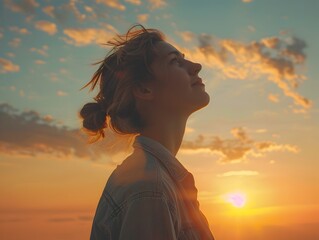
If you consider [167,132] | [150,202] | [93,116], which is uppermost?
[93,116]

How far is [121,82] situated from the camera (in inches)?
159

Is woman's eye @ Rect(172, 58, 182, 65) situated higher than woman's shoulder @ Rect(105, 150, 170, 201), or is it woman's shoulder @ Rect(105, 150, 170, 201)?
woman's eye @ Rect(172, 58, 182, 65)

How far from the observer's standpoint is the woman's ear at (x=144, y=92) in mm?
3924

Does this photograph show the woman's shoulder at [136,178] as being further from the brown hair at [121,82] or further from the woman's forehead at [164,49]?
the woman's forehead at [164,49]

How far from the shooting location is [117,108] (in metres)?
3.95

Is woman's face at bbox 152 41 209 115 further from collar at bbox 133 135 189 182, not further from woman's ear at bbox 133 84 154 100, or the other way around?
collar at bbox 133 135 189 182

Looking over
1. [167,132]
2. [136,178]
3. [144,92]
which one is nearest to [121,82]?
[144,92]

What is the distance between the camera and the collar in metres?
3.24

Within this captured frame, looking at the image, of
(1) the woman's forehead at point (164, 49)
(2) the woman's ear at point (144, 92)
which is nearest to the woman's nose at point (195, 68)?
(1) the woman's forehead at point (164, 49)

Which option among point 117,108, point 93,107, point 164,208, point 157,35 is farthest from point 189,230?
point 157,35

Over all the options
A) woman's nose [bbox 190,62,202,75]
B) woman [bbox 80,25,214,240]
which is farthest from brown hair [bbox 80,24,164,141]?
woman's nose [bbox 190,62,202,75]

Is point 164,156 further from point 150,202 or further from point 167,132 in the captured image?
point 150,202

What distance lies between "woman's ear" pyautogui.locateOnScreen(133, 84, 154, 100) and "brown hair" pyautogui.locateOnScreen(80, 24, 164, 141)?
41mm

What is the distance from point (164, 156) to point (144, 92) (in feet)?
2.74
